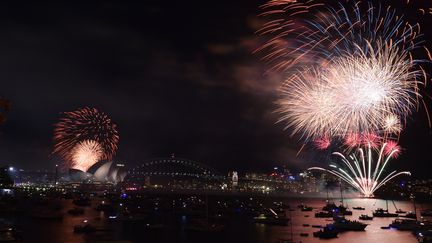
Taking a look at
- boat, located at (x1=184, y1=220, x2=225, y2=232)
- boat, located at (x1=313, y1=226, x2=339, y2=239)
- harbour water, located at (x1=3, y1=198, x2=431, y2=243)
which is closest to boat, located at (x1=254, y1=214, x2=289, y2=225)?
harbour water, located at (x1=3, y1=198, x2=431, y2=243)

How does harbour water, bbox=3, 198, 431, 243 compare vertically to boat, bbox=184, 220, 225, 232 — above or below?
below

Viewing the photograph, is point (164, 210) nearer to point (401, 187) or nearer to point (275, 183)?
point (275, 183)

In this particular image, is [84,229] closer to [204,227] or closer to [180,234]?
[180,234]

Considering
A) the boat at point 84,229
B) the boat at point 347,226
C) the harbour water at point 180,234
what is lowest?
the harbour water at point 180,234

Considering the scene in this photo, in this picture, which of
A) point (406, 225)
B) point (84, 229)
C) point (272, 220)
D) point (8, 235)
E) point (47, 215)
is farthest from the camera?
point (47, 215)

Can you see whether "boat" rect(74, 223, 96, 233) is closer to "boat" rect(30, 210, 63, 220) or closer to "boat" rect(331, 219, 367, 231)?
"boat" rect(30, 210, 63, 220)

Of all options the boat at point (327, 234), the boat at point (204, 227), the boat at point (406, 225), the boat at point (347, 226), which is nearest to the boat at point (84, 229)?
the boat at point (204, 227)

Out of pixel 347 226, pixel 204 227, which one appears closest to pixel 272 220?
pixel 347 226

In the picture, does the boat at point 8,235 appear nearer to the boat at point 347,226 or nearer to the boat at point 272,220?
the boat at point 272,220

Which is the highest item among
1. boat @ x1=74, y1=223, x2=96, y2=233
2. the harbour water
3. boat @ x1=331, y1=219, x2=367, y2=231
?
boat @ x1=331, y1=219, x2=367, y2=231

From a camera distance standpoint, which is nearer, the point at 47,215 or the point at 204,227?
the point at 204,227

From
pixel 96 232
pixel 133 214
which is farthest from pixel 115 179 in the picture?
pixel 96 232

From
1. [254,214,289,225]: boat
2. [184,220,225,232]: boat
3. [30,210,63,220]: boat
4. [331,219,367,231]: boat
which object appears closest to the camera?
[184,220,225,232]: boat
